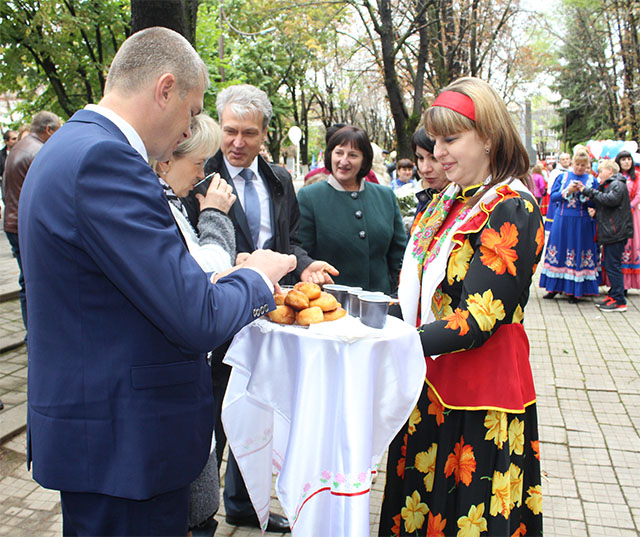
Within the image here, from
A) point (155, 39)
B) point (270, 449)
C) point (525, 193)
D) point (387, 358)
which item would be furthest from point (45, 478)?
point (525, 193)

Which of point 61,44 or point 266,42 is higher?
point 266,42

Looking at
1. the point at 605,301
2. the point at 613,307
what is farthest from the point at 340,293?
the point at 605,301

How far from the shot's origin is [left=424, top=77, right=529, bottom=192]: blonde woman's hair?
2109 mm

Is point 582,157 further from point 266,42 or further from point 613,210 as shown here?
point 266,42

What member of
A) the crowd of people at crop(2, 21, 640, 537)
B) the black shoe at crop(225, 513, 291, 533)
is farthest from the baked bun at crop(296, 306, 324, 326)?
the black shoe at crop(225, 513, 291, 533)

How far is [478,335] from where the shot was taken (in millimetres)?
1990

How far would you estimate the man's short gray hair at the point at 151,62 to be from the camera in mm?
1592

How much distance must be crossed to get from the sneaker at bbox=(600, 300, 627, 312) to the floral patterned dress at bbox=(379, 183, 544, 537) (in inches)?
271

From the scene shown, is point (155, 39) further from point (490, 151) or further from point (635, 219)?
point (635, 219)

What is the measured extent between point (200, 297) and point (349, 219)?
7.94 ft

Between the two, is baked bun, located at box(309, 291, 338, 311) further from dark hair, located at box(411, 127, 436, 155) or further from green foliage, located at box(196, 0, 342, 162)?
green foliage, located at box(196, 0, 342, 162)

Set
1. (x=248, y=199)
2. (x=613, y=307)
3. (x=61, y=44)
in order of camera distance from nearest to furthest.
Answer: (x=248, y=199), (x=613, y=307), (x=61, y=44)

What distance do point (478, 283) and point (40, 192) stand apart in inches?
55.2

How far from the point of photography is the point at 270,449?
222cm
